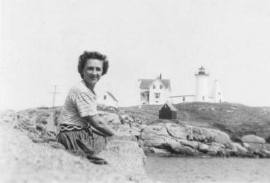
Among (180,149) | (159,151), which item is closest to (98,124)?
(159,151)

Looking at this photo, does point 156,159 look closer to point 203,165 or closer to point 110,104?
point 203,165

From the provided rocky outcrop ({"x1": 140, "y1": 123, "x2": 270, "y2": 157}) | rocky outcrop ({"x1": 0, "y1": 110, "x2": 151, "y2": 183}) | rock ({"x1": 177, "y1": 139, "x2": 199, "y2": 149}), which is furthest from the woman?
rock ({"x1": 177, "y1": 139, "x2": 199, "y2": 149})

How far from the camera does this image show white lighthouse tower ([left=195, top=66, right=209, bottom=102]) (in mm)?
55766

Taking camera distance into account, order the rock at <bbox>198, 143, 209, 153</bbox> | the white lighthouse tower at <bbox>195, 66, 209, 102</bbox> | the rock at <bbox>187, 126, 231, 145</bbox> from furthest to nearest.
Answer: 1. the white lighthouse tower at <bbox>195, 66, 209, 102</bbox>
2. the rock at <bbox>187, 126, 231, 145</bbox>
3. the rock at <bbox>198, 143, 209, 153</bbox>

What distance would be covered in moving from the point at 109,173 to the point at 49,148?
0.65m

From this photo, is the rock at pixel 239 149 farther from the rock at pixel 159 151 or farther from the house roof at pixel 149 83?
the house roof at pixel 149 83

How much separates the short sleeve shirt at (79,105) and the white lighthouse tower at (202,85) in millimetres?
53101

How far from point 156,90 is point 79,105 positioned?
174 ft

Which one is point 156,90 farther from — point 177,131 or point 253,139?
point 177,131

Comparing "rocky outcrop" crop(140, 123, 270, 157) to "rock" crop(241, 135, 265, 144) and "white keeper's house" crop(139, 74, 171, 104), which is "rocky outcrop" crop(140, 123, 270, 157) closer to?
"rock" crop(241, 135, 265, 144)

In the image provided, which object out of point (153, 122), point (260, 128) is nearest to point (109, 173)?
point (153, 122)

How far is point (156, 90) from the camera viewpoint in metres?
56.4

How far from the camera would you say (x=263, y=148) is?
37125 mm

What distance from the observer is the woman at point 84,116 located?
3418mm
